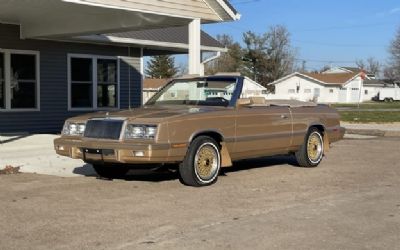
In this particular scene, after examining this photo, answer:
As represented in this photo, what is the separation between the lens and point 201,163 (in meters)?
8.93

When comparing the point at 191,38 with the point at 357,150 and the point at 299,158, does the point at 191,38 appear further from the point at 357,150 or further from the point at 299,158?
the point at 357,150

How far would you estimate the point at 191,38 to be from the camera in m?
13.2

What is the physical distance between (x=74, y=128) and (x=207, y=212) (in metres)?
3.07

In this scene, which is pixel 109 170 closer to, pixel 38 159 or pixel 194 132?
pixel 194 132

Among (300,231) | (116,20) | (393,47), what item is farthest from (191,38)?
(393,47)

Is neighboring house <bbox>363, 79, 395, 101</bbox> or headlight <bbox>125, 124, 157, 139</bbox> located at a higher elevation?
neighboring house <bbox>363, 79, 395, 101</bbox>

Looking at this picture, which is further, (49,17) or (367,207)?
(49,17)

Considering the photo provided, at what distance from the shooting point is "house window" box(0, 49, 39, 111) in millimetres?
16672

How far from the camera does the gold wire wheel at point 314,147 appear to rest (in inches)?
447

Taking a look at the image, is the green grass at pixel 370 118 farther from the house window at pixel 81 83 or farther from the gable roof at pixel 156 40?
the house window at pixel 81 83

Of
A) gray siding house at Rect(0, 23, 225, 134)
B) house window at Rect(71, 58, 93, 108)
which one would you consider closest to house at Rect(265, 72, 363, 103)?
gray siding house at Rect(0, 23, 225, 134)

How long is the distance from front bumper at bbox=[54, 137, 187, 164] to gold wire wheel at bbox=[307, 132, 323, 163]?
3549mm

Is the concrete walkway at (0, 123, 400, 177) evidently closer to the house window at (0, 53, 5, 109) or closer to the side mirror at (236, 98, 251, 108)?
the house window at (0, 53, 5, 109)

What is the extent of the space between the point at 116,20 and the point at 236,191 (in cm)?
664
